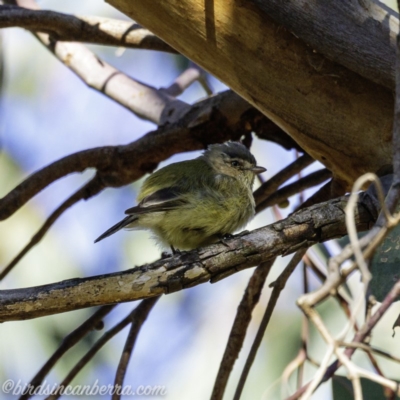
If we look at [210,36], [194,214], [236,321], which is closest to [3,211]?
[194,214]

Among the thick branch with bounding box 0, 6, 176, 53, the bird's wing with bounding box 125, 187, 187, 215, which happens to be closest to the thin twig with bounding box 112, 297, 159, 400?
the bird's wing with bounding box 125, 187, 187, 215

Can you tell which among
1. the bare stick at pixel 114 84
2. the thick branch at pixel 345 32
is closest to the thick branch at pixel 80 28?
the bare stick at pixel 114 84

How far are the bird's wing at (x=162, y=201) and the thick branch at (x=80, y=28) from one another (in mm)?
720

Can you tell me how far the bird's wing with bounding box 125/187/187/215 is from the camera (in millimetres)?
2223

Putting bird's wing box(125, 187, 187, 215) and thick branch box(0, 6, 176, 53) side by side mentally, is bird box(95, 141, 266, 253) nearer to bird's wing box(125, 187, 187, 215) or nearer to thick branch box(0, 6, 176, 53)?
bird's wing box(125, 187, 187, 215)

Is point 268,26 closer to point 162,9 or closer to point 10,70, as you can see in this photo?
point 162,9

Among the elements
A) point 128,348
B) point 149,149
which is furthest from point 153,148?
point 128,348

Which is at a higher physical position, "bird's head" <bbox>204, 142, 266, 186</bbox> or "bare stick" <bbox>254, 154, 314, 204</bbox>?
"bird's head" <bbox>204, 142, 266, 186</bbox>

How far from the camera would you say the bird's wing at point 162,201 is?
7.29 ft

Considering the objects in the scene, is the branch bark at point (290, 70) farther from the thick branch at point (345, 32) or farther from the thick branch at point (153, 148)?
the thick branch at point (153, 148)

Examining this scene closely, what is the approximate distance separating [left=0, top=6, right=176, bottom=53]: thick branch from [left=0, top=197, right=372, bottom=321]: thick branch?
1300 mm

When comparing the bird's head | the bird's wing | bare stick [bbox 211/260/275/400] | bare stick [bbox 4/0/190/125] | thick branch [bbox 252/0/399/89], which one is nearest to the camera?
thick branch [bbox 252/0/399/89]

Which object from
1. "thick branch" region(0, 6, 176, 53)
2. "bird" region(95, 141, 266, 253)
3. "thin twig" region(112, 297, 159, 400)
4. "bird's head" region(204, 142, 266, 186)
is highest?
"thick branch" region(0, 6, 176, 53)

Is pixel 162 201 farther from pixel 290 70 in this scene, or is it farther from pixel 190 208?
pixel 290 70
